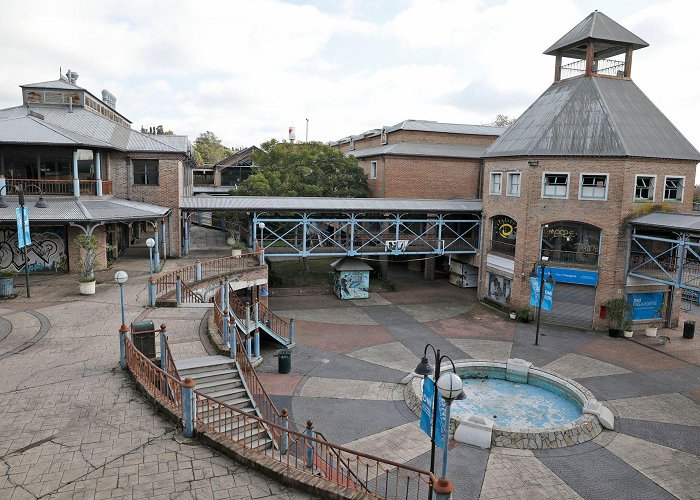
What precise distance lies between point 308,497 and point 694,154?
26879mm

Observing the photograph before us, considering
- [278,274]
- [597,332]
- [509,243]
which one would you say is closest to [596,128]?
[509,243]

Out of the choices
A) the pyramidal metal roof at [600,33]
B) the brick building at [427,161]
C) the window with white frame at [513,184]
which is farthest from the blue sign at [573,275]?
the brick building at [427,161]

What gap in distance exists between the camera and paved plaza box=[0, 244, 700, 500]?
8.62m

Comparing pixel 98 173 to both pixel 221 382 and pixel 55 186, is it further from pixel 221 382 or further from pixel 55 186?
pixel 221 382

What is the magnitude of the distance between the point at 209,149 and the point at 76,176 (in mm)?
85930

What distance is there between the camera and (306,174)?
37.7m

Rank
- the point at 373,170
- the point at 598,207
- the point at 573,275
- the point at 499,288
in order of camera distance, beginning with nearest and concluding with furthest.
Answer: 1. the point at 598,207
2. the point at 573,275
3. the point at 499,288
4. the point at 373,170

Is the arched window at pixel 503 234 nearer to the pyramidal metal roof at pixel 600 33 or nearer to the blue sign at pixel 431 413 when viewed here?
the pyramidal metal roof at pixel 600 33

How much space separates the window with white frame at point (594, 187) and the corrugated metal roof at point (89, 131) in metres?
21.3

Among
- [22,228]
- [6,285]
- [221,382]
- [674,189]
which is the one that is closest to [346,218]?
[22,228]

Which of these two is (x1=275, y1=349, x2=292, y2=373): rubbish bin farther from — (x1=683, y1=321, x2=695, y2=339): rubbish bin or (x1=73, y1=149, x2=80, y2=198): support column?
(x1=683, y1=321, x2=695, y2=339): rubbish bin

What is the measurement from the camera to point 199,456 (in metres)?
9.02

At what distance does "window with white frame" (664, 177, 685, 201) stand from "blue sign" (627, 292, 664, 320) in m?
4.99

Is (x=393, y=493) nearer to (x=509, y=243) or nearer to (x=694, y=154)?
(x=509, y=243)
